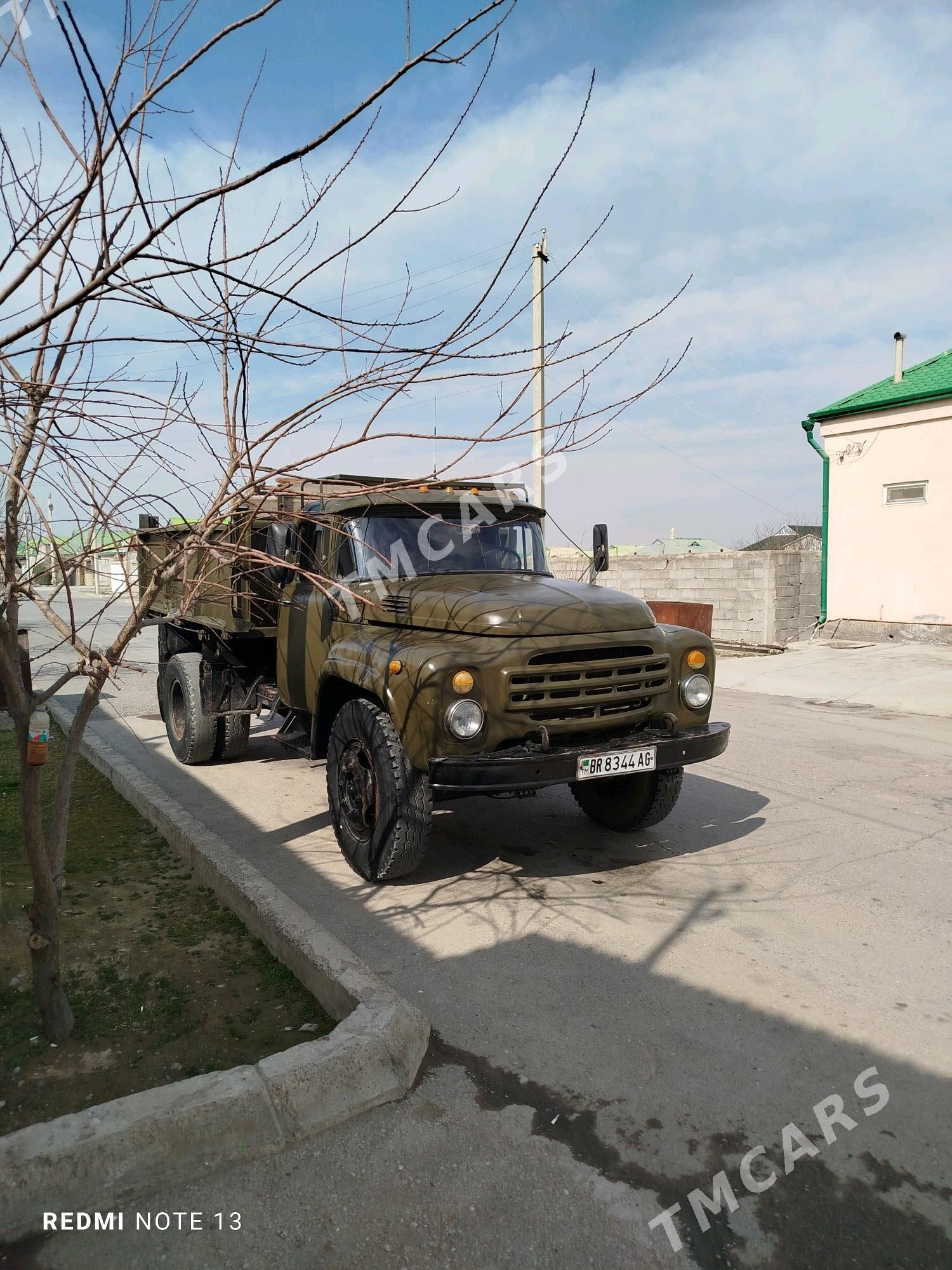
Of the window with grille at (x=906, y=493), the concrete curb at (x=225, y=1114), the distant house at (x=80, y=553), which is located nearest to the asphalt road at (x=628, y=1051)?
the concrete curb at (x=225, y=1114)

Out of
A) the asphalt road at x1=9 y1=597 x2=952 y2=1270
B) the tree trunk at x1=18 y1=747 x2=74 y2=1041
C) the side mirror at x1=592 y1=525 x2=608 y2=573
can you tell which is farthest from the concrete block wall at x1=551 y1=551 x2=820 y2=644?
the tree trunk at x1=18 y1=747 x2=74 y2=1041

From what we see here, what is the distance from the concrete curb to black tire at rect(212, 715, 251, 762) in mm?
4173

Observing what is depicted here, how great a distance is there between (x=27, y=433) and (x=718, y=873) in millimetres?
4004

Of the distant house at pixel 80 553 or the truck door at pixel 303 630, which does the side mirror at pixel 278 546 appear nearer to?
the truck door at pixel 303 630

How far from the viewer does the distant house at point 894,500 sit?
14.5 m

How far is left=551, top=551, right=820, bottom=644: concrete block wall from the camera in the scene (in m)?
16.2

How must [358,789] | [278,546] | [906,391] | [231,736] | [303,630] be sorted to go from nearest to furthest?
1. [358,789]
2. [278,546]
3. [303,630]
4. [231,736]
5. [906,391]

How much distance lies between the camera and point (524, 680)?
427cm

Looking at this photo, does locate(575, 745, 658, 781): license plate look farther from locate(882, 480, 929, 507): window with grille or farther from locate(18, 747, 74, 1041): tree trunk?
locate(882, 480, 929, 507): window with grille

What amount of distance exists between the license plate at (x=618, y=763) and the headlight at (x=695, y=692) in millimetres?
493

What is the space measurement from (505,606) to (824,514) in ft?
44.6

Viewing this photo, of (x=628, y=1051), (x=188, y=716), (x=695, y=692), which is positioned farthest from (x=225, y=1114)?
(x=188, y=716)

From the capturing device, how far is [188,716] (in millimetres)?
7180

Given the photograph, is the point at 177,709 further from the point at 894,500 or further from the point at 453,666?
the point at 894,500
